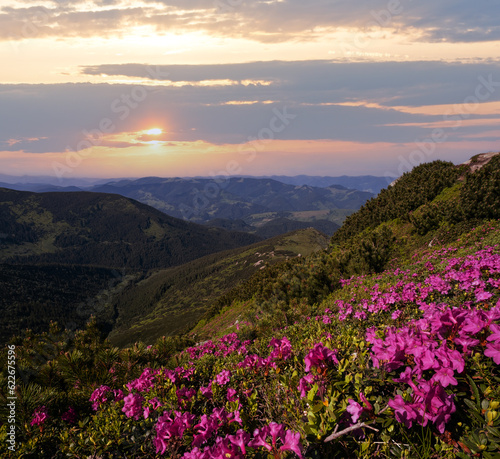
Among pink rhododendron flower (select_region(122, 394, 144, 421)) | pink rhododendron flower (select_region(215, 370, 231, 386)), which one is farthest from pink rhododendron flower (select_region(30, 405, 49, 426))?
pink rhododendron flower (select_region(215, 370, 231, 386))

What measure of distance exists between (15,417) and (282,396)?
381cm

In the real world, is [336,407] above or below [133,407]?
above

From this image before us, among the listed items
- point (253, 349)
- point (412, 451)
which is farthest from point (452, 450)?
point (253, 349)

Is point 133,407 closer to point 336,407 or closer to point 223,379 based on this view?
point 223,379

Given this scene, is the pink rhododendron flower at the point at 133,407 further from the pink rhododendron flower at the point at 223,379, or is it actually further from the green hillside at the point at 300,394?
the pink rhododendron flower at the point at 223,379

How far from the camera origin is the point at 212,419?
9.16 ft

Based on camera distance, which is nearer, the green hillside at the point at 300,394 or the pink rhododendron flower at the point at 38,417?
the green hillside at the point at 300,394

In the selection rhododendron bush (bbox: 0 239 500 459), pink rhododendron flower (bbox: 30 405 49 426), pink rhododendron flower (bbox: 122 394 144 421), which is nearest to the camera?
rhododendron bush (bbox: 0 239 500 459)

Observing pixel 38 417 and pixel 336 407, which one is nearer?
pixel 336 407

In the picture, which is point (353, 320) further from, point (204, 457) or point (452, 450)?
point (204, 457)

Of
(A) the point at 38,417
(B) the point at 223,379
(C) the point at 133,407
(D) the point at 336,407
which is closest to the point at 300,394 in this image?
(D) the point at 336,407

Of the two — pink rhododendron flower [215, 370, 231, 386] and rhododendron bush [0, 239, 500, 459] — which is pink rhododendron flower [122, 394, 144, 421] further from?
pink rhododendron flower [215, 370, 231, 386]

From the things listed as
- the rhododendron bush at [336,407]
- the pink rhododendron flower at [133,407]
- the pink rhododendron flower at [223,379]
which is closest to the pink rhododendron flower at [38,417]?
the rhododendron bush at [336,407]

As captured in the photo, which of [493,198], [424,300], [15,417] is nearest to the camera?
[15,417]
